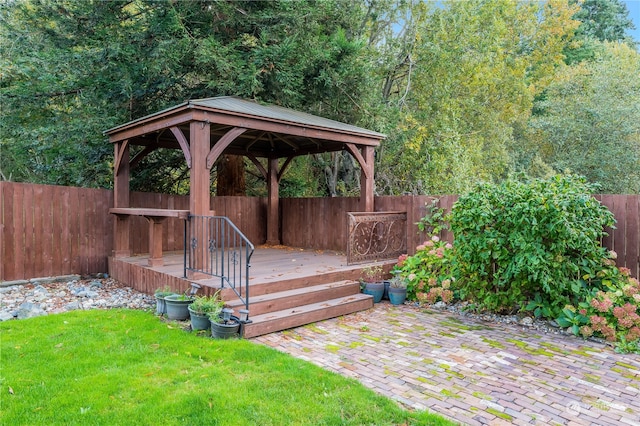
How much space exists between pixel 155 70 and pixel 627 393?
341 inches

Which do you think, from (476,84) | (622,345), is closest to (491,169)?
(476,84)

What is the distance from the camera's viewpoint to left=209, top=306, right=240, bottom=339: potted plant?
4238 millimetres

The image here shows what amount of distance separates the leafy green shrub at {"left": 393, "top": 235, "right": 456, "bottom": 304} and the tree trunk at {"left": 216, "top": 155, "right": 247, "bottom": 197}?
5265mm

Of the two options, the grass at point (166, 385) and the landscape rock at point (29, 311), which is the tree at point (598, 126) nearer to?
the grass at point (166, 385)

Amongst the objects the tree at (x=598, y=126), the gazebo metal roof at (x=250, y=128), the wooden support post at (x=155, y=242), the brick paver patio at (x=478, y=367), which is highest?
the tree at (x=598, y=126)

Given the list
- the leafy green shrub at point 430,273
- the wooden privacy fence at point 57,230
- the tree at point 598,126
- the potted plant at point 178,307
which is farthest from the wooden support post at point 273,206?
the tree at point 598,126

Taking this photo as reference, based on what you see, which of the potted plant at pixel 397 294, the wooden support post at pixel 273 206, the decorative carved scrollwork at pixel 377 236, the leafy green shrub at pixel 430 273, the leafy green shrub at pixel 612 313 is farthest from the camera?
the wooden support post at pixel 273 206

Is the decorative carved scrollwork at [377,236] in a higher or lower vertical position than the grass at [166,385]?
higher

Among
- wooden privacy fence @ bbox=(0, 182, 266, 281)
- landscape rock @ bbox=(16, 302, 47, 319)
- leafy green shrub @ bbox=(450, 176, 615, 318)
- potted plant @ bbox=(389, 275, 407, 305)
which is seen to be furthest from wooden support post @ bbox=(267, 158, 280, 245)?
landscape rock @ bbox=(16, 302, 47, 319)

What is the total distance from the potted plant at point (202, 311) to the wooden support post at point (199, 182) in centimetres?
97

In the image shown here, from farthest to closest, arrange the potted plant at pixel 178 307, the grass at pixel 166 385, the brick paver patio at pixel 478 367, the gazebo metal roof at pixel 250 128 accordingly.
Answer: the gazebo metal roof at pixel 250 128 < the potted plant at pixel 178 307 < the brick paver patio at pixel 478 367 < the grass at pixel 166 385

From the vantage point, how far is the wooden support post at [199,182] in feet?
17.7

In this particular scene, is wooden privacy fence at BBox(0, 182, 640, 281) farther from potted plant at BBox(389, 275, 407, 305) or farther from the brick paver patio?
the brick paver patio

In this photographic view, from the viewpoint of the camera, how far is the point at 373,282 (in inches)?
251
